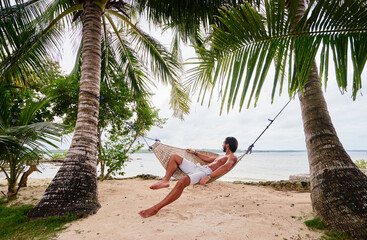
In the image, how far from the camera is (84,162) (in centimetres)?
242

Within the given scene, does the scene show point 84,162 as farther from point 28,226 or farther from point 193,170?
point 193,170

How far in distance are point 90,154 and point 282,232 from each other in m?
2.26

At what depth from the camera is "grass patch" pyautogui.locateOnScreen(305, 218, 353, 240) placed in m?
1.63

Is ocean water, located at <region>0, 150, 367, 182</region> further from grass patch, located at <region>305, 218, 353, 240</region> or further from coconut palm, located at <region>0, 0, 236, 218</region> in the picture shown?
grass patch, located at <region>305, 218, 353, 240</region>

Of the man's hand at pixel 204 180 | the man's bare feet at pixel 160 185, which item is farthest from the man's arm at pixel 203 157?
the man's bare feet at pixel 160 185

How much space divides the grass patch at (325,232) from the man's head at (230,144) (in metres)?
1.22

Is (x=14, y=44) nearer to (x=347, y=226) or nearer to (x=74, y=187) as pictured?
(x=74, y=187)

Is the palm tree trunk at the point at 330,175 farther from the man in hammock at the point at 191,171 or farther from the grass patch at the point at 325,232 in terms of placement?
the man in hammock at the point at 191,171

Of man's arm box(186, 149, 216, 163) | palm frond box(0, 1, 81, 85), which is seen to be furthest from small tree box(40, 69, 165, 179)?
man's arm box(186, 149, 216, 163)

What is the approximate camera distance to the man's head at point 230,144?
9.55ft

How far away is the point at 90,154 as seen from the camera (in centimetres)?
250

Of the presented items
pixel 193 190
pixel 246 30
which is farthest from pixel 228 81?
pixel 193 190

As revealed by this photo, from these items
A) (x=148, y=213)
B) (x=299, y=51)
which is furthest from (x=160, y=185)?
(x=299, y=51)

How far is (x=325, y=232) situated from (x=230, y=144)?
1.45 m
